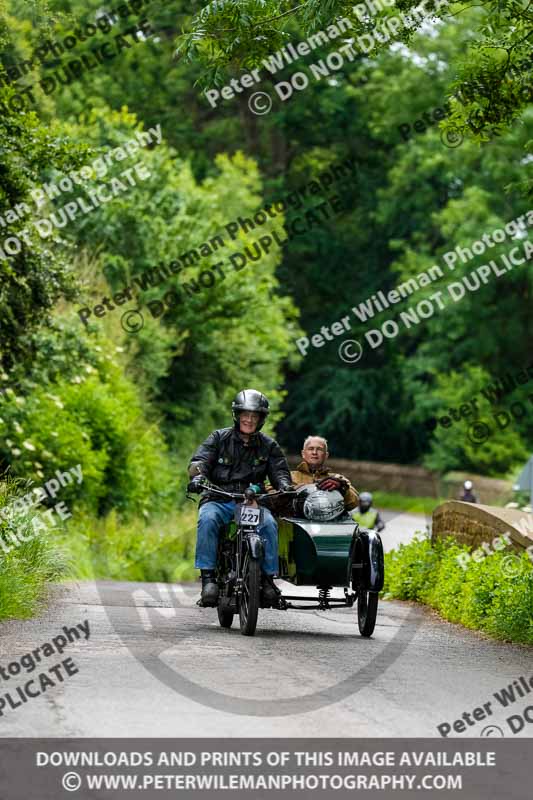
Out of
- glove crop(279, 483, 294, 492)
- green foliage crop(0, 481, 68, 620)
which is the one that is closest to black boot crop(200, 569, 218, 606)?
glove crop(279, 483, 294, 492)

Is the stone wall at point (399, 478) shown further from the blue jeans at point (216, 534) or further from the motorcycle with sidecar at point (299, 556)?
the blue jeans at point (216, 534)

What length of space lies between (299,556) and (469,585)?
344cm

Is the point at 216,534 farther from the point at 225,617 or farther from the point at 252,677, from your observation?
the point at 252,677

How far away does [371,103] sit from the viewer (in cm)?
5947

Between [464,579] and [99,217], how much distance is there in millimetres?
21769

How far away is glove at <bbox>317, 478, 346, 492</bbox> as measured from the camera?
42.4ft

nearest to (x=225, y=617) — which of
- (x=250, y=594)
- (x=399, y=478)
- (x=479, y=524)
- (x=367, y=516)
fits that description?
(x=250, y=594)

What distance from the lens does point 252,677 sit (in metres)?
9.70

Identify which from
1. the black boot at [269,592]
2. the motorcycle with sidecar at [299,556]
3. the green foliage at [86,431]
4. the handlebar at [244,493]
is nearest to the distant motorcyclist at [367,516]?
the green foliage at [86,431]

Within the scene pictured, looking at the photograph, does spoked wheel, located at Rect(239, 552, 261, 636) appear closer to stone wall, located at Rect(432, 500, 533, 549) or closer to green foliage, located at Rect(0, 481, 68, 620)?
green foliage, located at Rect(0, 481, 68, 620)

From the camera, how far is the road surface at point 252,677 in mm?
8109

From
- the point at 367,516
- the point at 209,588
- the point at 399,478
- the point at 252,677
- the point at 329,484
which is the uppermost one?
the point at 329,484
